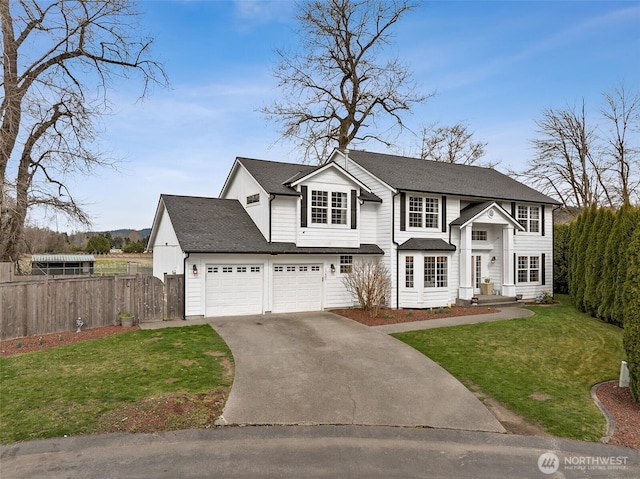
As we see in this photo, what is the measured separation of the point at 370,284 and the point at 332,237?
2676 mm

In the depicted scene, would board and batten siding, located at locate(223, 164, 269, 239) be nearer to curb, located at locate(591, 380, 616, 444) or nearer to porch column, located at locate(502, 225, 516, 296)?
curb, located at locate(591, 380, 616, 444)

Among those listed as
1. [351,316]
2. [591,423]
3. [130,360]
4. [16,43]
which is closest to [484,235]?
[351,316]

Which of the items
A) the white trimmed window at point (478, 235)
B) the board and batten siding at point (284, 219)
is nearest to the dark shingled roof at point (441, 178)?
the white trimmed window at point (478, 235)

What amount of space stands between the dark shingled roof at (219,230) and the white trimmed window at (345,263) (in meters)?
0.58

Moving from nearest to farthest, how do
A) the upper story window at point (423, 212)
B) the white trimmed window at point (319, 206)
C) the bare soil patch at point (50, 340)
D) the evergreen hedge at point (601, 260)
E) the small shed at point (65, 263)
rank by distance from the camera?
1. the bare soil patch at point (50, 340)
2. the evergreen hedge at point (601, 260)
3. the white trimmed window at point (319, 206)
4. the upper story window at point (423, 212)
5. the small shed at point (65, 263)

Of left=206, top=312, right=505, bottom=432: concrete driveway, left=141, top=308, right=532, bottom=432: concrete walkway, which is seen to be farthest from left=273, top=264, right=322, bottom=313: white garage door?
left=206, top=312, right=505, bottom=432: concrete driveway

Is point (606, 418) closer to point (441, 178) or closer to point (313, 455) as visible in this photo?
point (313, 455)

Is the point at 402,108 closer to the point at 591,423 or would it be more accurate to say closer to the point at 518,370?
the point at 518,370

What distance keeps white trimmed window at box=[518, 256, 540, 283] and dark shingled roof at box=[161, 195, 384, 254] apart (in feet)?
28.7

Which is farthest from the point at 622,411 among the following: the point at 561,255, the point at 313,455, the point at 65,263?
the point at 65,263

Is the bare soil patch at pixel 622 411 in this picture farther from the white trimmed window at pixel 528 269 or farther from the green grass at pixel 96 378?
the white trimmed window at pixel 528 269

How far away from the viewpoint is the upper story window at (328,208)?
1655cm

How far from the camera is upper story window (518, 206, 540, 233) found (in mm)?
20922

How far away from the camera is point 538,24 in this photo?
1354 cm
